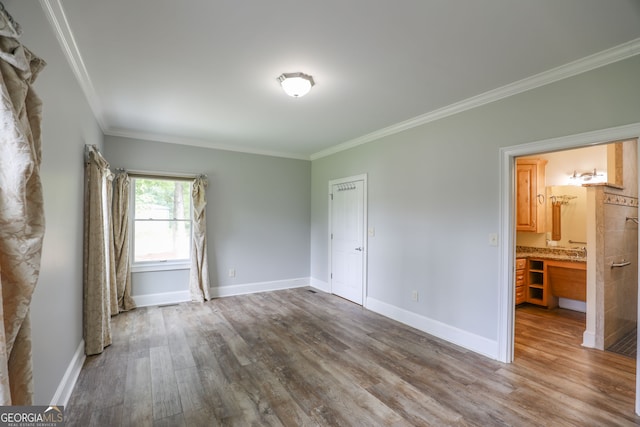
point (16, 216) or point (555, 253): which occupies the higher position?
point (16, 216)

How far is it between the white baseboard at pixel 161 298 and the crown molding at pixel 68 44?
2744 millimetres

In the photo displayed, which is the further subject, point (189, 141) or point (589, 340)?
point (189, 141)

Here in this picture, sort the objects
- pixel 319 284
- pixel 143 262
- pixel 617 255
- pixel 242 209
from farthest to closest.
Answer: pixel 319 284
pixel 242 209
pixel 143 262
pixel 617 255

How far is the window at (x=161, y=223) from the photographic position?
178 inches

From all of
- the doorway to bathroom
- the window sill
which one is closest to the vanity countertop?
the doorway to bathroom

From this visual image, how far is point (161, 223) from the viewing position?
469cm

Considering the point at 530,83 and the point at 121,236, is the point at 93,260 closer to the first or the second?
the point at 121,236

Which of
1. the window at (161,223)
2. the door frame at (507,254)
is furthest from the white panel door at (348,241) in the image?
the window at (161,223)

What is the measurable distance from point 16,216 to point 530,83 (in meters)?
3.56

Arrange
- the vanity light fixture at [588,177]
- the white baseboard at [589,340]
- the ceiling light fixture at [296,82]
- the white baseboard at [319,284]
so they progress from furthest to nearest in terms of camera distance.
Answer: the white baseboard at [319,284], the vanity light fixture at [588,177], the white baseboard at [589,340], the ceiling light fixture at [296,82]

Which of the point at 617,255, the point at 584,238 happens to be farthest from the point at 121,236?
the point at 584,238

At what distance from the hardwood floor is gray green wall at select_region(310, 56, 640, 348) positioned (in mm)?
508

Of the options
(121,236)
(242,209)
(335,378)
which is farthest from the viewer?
(242,209)

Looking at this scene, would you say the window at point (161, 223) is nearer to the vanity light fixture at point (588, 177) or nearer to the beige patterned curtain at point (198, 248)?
the beige patterned curtain at point (198, 248)
